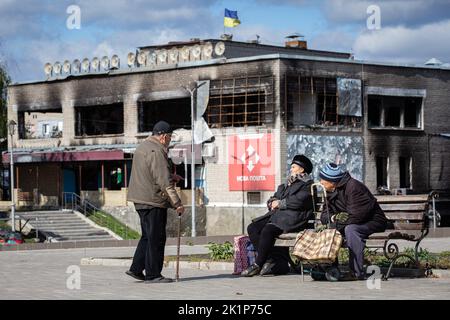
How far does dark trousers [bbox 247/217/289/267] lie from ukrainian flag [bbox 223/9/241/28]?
45692mm

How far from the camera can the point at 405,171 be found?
174 feet

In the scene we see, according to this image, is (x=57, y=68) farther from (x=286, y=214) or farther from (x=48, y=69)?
(x=286, y=214)

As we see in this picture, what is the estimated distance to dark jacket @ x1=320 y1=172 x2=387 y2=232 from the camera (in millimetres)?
13734

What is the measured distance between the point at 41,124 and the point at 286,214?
54.3 meters

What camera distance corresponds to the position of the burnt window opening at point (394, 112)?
52.1 metres

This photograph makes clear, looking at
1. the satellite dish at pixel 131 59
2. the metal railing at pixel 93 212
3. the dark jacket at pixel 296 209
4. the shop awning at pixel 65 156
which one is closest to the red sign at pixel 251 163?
the metal railing at pixel 93 212

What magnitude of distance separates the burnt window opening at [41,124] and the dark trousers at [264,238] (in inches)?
1774

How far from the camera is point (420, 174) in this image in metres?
53.3

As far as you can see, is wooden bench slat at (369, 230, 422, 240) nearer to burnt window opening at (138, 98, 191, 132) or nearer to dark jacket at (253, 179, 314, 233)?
dark jacket at (253, 179, 314, 233)

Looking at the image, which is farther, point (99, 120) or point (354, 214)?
point (99, 120)

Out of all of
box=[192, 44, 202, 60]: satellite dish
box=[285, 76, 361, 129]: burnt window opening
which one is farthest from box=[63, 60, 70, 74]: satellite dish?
box=[285, 76, 361, 129]: burnt window opening

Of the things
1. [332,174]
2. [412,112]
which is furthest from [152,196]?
[412,112]

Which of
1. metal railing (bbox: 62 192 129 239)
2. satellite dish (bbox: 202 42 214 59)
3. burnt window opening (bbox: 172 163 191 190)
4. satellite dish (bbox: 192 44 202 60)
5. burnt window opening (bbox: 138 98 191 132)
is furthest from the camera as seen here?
burnt window opening (bbox: 138 98 191 132)

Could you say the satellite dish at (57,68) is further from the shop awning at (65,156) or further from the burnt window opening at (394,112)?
the burnt window opening at (394,112)
